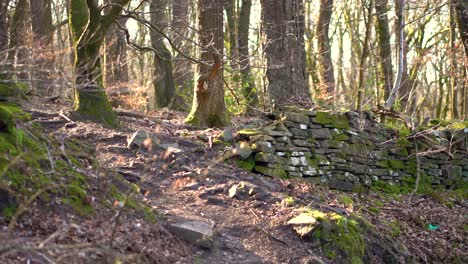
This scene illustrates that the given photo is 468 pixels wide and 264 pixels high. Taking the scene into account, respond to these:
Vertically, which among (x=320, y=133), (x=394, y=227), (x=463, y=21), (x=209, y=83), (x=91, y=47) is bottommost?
(x=394, y=227)

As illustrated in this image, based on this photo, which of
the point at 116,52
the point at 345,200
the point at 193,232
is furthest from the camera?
the point at 116,52

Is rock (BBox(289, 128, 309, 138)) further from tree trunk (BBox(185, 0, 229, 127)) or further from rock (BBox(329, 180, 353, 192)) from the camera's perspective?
tree trunk (BBox(185, 0, 229, 127))

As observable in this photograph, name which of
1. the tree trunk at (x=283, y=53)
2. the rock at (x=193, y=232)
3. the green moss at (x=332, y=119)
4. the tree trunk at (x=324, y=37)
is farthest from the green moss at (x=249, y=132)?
the tree trunk at (x=324, y=37)

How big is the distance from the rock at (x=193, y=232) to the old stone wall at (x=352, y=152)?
2.60 m

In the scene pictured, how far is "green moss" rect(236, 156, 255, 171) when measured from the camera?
872cm

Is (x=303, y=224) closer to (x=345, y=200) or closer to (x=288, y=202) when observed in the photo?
(x=288, y=202)

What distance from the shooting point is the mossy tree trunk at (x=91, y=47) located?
8.96 m

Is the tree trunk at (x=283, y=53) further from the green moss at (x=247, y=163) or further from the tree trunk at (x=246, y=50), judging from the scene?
the tree trunk at (x=246, y=50)

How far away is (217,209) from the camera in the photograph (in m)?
7.22

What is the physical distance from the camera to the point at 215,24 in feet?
33.0

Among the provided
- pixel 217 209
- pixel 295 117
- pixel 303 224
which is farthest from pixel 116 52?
pixel 303 224

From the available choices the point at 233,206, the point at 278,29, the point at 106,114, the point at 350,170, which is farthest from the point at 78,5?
the point at 350,170

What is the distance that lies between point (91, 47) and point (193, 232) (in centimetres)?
424

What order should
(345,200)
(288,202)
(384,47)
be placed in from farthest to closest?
(384,47), (345,200), (288,202)
